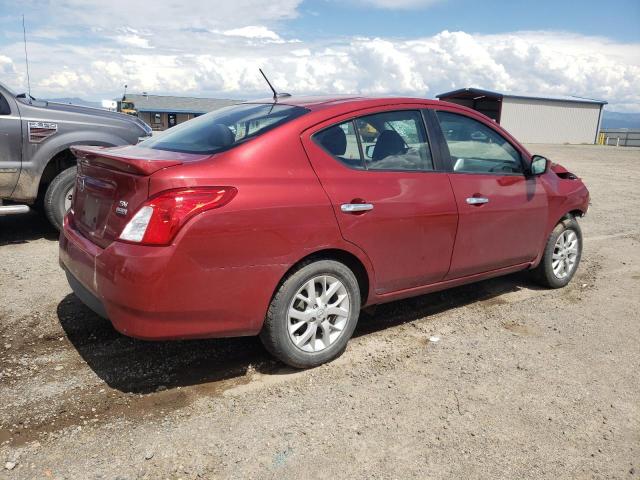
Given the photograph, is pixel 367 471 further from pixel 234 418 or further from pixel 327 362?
pixel 327 362

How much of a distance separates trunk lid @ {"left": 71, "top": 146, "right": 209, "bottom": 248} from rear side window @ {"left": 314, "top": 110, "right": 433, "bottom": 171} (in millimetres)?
891

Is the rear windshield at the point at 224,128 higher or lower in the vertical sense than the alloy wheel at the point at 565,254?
higher

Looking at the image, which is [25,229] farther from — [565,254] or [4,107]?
[565,254]

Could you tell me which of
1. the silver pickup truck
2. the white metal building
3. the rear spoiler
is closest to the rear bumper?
the rear spoiler

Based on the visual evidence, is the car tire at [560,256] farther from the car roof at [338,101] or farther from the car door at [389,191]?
the car roof at [338,101]

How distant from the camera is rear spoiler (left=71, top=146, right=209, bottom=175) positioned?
2.92m

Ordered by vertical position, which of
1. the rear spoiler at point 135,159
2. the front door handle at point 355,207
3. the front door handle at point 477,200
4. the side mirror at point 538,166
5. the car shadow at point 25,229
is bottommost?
the car shadow at point 25,229

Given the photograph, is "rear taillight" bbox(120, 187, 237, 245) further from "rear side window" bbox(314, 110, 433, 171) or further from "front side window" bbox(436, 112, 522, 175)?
"front side window" bbox(436, 112, 522, 175)

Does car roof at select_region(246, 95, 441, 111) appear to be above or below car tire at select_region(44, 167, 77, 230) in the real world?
above

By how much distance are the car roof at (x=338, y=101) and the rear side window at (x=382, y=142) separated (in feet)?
0.31

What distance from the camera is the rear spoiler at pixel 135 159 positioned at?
2.92 metres

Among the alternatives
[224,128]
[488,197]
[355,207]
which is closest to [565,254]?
[488,197]

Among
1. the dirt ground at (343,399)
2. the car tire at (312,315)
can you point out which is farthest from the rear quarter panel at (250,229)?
the dirt ground at (343,399)

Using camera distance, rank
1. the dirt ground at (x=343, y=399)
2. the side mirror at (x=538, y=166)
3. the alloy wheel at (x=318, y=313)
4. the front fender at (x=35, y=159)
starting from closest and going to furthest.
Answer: the dirt ground at (x=343, y=399) → the alloy wheel at (x=318, y=313) → the side mirror at (x=538, y=166) → the front fender at (x=35, y=159)
